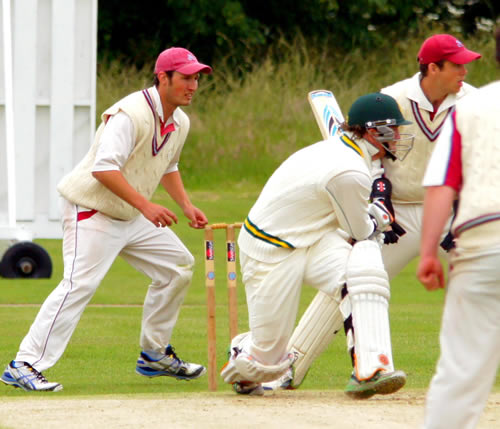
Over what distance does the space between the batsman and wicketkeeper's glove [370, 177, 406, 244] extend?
69 centimetres

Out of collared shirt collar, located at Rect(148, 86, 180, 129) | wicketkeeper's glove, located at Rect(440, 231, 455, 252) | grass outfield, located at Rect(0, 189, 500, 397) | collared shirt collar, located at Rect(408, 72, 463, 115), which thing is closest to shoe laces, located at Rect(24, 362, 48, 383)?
grass outfield, located at Rect(0, 189, 500, 397)

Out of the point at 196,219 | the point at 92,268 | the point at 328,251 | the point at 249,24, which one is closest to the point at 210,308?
the point at 196,219

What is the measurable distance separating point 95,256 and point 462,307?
2.92 metres

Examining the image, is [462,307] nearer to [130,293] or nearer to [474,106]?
[474,106]

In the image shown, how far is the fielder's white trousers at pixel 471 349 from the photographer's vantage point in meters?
3.59

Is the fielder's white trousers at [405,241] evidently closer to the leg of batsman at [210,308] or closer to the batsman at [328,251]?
the batsman at [328,251]

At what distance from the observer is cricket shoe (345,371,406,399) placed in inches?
194

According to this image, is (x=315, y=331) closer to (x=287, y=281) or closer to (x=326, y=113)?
(x=287, y=281)

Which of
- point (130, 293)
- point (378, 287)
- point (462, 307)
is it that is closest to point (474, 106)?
point (462, 307)

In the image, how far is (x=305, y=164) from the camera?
523 cm

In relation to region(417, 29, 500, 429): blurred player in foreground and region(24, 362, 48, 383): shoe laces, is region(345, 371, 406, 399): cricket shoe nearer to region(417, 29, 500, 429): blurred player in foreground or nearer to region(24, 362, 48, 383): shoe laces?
region(417, 29, 500, 429): blurred player in foreground

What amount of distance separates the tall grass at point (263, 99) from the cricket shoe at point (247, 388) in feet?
42.6

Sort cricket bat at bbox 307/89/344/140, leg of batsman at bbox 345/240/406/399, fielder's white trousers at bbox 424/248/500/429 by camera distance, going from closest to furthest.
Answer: fielder's white trousers at bbox 424/248/500/429 < leg of batsman at bbox 345/240/406/399 < cricket bat at bbox 307/89/344/140

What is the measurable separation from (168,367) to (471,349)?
326 centimetres
